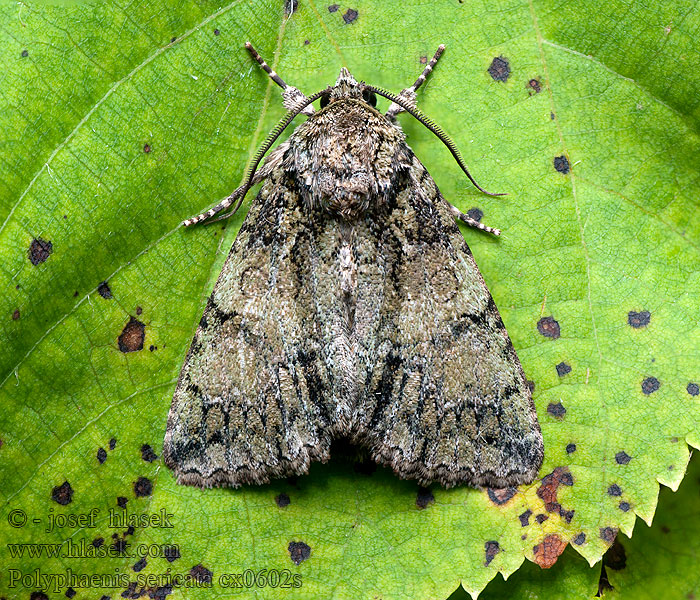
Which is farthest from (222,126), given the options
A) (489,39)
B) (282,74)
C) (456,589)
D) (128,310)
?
(456,589)

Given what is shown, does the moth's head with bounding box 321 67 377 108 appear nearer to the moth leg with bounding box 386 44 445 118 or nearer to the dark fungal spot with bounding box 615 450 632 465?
the moth leg with bounding box 386 44 445 118

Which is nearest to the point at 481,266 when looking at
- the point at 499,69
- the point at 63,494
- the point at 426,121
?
the point at 426,121

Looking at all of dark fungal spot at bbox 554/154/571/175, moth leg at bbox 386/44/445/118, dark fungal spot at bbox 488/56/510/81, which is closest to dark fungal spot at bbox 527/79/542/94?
dark fungal spot at bbox 488/56/510/81

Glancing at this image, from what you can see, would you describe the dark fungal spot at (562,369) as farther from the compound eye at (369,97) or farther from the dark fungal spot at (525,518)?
the compound eye at (369,97)

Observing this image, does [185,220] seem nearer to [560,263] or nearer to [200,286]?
[200,286]

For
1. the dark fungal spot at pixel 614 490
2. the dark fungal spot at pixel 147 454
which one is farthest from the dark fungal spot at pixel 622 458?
the dark fungal spot at pixel 147 454

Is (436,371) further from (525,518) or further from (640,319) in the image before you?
(640,319)
